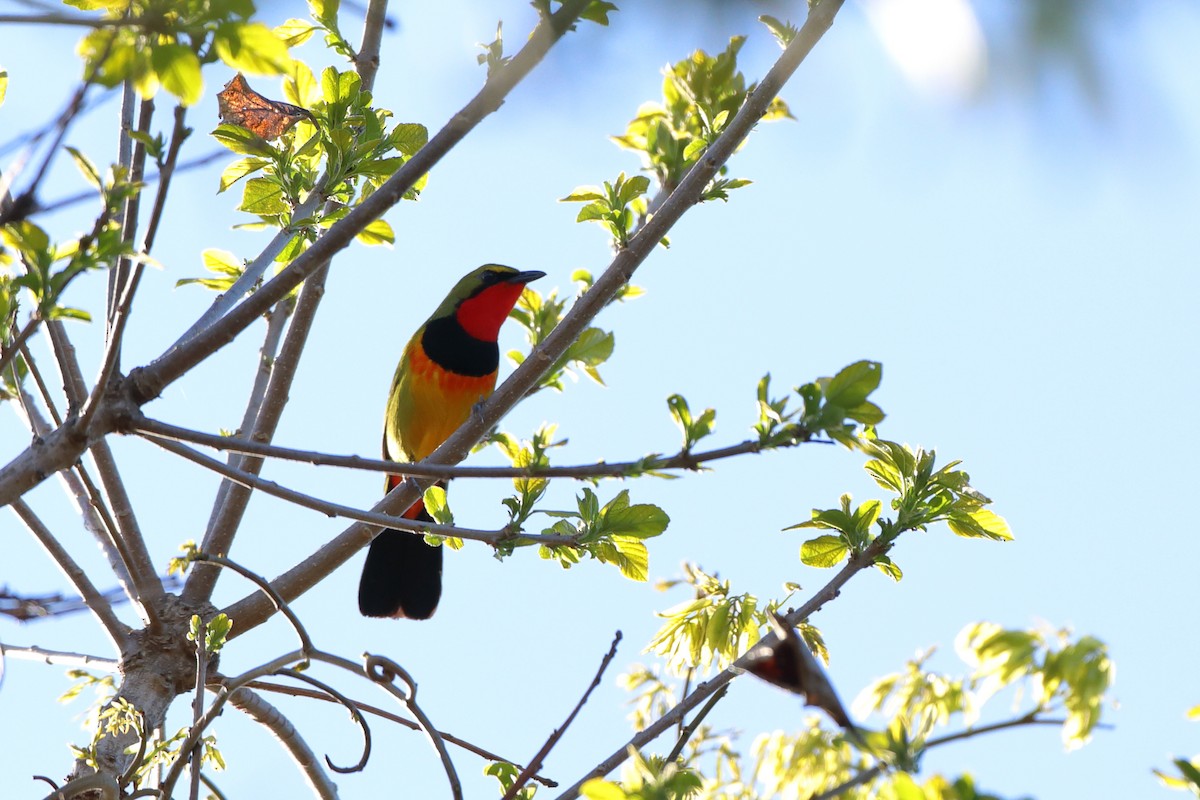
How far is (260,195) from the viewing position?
3225mm

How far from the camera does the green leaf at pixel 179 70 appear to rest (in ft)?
5.92

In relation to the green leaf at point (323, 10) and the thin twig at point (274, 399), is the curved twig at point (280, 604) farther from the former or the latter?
the green leaf at point (323, 10)

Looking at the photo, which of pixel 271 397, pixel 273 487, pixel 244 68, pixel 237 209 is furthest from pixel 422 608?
pixel 244 68

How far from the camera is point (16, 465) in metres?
2.13

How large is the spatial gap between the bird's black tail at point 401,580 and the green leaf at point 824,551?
2.75m

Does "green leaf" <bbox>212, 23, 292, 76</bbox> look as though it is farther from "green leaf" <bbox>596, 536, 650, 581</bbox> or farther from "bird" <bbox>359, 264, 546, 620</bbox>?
"bird" <bbox>359, 264, 546, 620</bbox>

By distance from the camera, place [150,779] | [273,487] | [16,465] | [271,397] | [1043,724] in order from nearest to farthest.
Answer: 1. [1043,724]
2. [16,465]
3. [273,487]
4. [150,779]
5. [271,397]

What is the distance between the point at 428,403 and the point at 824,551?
3.30m

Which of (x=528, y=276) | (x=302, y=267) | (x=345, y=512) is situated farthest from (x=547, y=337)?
(x=528, y=276)

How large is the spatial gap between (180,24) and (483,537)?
1.34 m

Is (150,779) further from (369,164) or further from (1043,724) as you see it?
(1043,724)

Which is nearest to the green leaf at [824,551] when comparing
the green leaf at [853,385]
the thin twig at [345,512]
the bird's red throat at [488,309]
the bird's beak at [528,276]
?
the thin twig at [345,512]

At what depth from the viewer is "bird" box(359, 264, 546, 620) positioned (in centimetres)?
552

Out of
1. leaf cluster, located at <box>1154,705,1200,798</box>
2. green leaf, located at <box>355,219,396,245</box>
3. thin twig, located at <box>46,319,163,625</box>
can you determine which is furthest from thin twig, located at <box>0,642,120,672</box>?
leaf cluster, located at <box>1154,705,1200,798</box>
